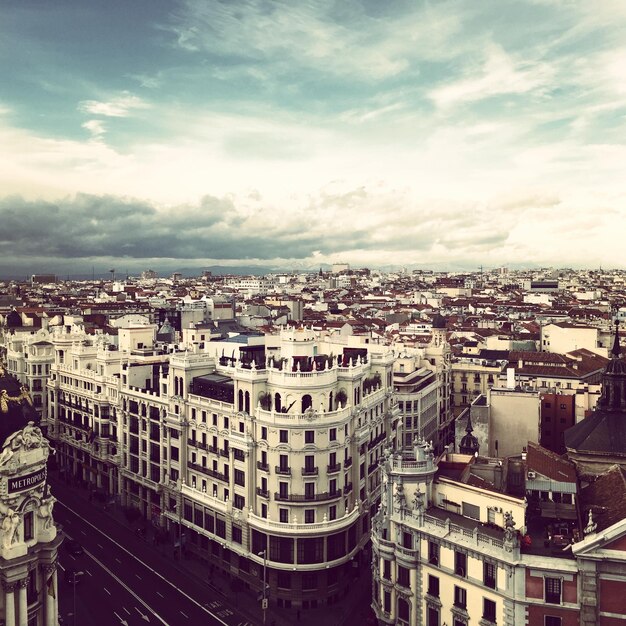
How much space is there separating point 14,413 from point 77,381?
227 ft

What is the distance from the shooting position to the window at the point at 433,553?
174ft

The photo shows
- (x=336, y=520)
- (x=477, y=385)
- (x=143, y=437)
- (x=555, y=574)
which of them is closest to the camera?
(x=555, y=574)

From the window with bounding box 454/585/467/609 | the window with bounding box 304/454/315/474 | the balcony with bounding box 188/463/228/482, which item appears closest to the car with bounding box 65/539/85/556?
the balcony with bounding box 188/463/228/482

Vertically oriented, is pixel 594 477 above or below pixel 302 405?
below

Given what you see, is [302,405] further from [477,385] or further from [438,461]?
[477,385]

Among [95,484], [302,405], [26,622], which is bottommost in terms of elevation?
[95,484]

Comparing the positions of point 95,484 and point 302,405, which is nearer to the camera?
point 302,405

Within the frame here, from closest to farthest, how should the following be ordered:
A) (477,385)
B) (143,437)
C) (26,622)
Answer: (26,622) < (143,437) < (477,385)

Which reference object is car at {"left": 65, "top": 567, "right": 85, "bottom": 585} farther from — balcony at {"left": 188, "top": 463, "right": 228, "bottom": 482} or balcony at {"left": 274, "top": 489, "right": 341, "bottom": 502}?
balcony at {"left": 274, "top": 489, "right": 341, "bottom": 502}

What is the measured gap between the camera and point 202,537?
7994cm

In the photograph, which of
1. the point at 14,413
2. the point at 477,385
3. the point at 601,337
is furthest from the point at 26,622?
the point at 601,337

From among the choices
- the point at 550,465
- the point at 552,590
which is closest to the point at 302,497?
the point at 550,465

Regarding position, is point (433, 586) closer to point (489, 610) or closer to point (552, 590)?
point (489, 610)

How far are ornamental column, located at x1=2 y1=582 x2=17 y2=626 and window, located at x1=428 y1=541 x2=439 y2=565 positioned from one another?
32.1m
